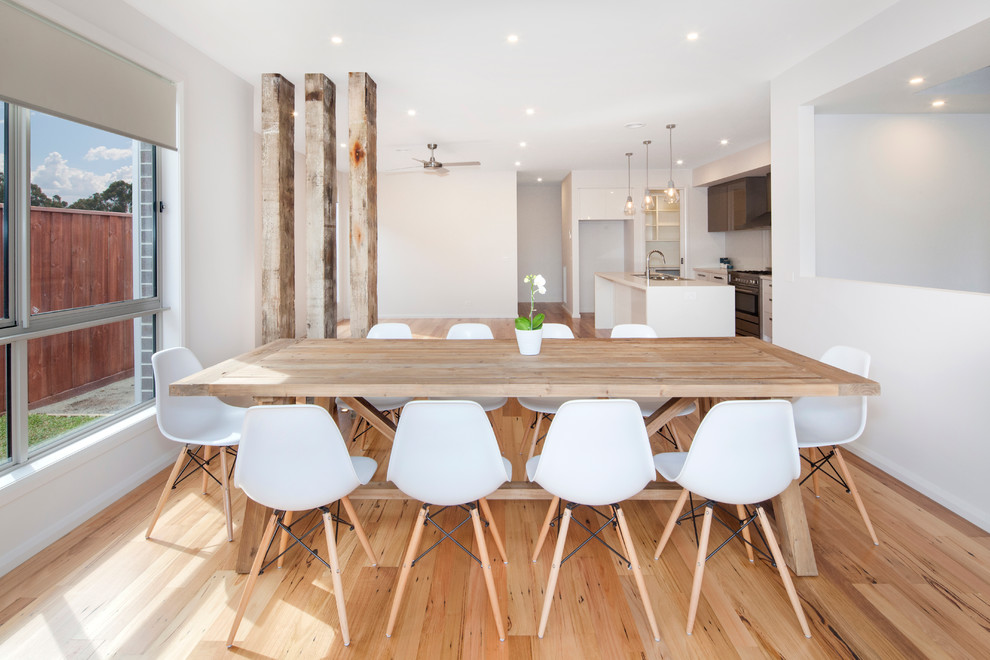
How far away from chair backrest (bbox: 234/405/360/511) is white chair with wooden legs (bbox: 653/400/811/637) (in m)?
1.15

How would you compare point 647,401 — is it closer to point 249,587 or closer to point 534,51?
point 249,587

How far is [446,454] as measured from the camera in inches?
71.9

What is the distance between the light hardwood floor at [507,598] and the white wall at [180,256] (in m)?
0.19

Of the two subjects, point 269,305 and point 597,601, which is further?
point 269,305

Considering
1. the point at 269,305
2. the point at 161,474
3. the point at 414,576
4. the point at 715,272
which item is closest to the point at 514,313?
the point at 715,272

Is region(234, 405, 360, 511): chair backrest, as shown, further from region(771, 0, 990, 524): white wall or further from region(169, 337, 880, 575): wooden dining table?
region(771, 0, 990, 524): white wall

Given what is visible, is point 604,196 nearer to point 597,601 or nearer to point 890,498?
point 890,498

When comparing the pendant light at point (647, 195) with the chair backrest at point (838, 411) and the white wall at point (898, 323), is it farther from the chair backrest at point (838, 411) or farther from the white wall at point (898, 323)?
the chair backrest at point (838, 411)

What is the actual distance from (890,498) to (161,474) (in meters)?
3.94

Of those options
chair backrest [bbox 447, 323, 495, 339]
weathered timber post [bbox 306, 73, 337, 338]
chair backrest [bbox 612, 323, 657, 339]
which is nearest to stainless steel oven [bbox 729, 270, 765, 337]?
chair backrest [bbox 612, 323, 657, 339]

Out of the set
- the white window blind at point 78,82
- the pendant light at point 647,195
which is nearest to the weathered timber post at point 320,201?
the white window blind at point 78,82

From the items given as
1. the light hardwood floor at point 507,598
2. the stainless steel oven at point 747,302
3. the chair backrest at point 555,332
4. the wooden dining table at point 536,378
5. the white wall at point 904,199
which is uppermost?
the white wall at point 904,199

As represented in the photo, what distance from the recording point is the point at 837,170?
429 centimetres

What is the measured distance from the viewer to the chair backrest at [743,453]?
1813mm
